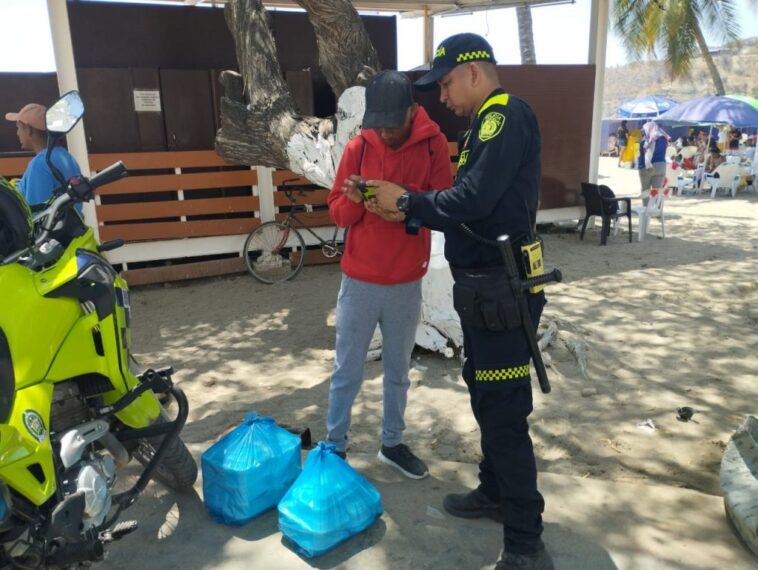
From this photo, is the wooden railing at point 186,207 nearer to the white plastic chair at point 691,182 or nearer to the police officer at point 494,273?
the police officer at point 494,273

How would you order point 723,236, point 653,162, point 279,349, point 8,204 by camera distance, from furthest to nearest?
point 653,162, point 723,236, point 279,349, point 8,204

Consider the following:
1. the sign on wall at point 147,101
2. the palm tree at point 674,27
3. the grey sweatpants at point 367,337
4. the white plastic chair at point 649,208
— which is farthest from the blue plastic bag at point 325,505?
the palm tree at point 674,27

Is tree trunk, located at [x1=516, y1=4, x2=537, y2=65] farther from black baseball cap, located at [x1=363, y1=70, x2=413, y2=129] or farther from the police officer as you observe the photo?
the police officer

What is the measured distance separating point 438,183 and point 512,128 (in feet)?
2.53

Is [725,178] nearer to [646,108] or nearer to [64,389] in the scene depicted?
[646,108]

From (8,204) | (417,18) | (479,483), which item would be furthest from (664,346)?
(417,18)

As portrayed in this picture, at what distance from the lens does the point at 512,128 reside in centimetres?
214

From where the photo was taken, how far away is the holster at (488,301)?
2217mm

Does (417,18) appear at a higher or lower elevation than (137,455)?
higher

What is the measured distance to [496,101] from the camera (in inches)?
87.0

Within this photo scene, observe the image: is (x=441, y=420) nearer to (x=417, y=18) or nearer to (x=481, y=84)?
(x=481, y=84)

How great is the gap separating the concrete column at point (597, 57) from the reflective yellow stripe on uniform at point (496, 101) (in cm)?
840

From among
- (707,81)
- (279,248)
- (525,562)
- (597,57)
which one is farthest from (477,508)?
(707,81)

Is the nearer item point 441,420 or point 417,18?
point 441,420
